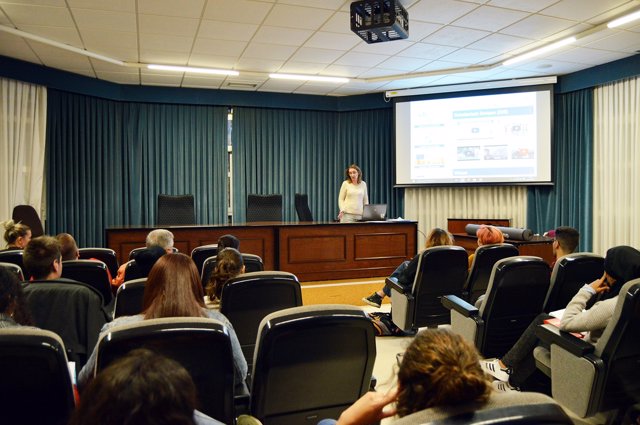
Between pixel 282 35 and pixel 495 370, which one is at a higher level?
pixel 282 35

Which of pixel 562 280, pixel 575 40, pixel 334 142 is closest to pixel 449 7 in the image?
pixel 575 40

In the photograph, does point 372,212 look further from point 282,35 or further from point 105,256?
point 105,256

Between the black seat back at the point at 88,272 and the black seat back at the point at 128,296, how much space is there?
0.57 m

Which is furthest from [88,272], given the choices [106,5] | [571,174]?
[571,174]

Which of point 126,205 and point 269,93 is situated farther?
point 269,93

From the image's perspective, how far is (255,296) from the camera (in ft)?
8.14

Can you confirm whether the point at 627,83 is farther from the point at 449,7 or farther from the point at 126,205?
the point at 126,205

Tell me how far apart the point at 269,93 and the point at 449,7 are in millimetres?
4764

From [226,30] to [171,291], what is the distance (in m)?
4.41

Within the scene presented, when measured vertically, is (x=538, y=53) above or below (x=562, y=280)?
above

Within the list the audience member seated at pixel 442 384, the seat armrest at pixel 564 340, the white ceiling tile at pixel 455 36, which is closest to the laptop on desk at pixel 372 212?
the white ceiling tile at pixel 455 36

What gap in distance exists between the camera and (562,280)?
117 inches

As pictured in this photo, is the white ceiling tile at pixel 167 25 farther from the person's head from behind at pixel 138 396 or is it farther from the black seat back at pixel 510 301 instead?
the person's head from behind at pixel 138 396

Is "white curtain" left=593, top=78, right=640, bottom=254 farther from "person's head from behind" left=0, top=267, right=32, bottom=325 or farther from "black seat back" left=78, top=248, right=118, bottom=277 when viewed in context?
"person's head from behind" left=0, top=267, right=32, bottom=325
